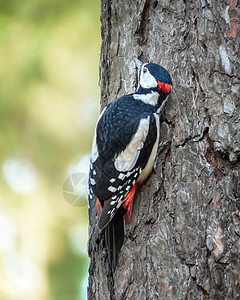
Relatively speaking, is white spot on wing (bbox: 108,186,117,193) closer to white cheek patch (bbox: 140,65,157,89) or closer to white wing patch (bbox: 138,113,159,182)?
white wing patch (bbox: 138,113,159,182)

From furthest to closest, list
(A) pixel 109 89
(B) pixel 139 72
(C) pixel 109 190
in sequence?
(A) pixel 109 89
(B) pixel 139 72
(C) pixel 109 190

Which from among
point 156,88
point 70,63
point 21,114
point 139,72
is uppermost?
point 70,63

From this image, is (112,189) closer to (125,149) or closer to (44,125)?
(125,149)

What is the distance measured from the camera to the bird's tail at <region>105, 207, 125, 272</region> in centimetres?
165

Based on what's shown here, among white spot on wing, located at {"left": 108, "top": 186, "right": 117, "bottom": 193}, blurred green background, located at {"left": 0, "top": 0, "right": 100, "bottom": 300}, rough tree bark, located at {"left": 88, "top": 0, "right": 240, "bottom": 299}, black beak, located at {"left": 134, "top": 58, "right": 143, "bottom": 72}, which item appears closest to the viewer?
rough tree bark, located at {"left": 88, "top": 0, "right": 240, "bottom": 299}

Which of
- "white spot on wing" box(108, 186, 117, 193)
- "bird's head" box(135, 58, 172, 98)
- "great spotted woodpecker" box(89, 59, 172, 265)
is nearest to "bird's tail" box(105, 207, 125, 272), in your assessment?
"great spotted woodpecker" box(89, 59, 172, 265)

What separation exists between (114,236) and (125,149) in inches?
13.9

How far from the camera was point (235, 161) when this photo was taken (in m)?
1.50

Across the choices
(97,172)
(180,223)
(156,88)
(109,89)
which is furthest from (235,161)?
(109,89)

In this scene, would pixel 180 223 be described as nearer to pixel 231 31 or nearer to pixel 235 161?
pixel 235 161

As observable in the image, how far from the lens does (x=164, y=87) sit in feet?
5.40

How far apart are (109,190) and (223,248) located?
0.48 metres

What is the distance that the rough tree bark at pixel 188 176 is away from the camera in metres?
1.45

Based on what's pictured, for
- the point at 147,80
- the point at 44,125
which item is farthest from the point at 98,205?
the point at 44,125
